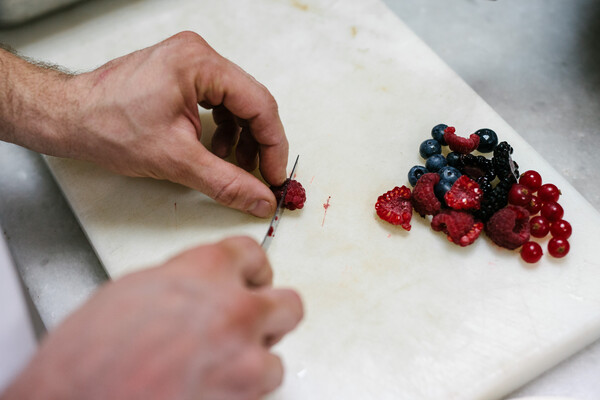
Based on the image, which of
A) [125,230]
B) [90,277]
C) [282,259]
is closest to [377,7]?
[282,259]

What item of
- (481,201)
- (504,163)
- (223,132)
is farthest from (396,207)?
(223,132)

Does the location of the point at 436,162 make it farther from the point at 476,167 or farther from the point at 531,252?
the point at 531,252

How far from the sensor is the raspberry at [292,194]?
137 centimetres

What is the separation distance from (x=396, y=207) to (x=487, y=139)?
346 mm

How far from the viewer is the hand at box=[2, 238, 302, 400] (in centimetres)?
68

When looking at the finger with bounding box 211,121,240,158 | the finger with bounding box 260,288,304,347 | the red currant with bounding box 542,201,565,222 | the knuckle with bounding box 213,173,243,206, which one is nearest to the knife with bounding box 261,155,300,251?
the knuckle with bounding box 213,173,243,206

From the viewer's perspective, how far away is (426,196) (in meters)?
1.34

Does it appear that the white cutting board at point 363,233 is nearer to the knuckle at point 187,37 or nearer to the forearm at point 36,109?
the forearm at point 36,109

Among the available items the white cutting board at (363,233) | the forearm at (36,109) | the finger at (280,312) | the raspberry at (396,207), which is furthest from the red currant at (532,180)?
the forearm at (36,109)

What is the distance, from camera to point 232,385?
2.44 ft

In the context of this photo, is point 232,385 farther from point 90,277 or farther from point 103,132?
point 90,277

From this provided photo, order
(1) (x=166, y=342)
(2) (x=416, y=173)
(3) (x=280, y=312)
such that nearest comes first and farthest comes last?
(1) (x=166, y=342) < (3) (x=280, y=312) < (2) (x=416, y=173)

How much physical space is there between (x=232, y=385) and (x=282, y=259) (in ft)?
2.04

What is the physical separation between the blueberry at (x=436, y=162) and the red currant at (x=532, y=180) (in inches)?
8.5
